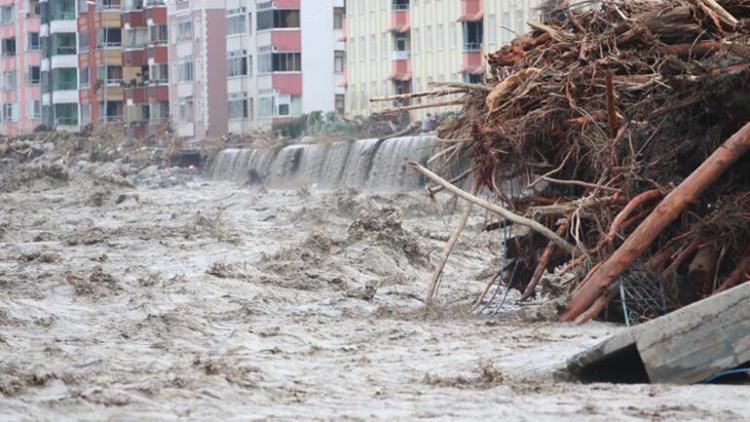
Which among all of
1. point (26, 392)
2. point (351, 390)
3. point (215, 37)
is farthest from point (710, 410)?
point (215, 37)

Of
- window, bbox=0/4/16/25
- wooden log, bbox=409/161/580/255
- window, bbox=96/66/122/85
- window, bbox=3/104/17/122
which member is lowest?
window, bbox=3/104/17/122

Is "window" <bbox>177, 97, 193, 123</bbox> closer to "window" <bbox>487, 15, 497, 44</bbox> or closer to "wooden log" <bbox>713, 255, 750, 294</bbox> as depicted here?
"window" <bbox>487, 15, 497, 44</bbox>

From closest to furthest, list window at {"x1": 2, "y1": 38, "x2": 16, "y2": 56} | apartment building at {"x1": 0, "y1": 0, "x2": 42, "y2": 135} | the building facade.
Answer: the building facade
apartment building at {"x1": 0, "y1": 0, "x2": 42, "y2": 135}
window at {"x1": 2, "y1": 38, "x2": 16, "y2": 56}

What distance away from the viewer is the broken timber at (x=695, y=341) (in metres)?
11.9

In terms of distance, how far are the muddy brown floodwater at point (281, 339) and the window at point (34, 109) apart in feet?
346

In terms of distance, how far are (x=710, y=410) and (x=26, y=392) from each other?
4.22 metres

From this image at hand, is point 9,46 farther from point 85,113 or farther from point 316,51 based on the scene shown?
point 316,51

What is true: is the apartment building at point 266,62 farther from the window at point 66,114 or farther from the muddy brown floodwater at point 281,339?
the muddy brown floodwater at point 281,339

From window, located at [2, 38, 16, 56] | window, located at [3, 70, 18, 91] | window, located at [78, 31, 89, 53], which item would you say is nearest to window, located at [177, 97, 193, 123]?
window, located at [78, 31, 89, 53]

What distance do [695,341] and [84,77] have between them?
4503 inches

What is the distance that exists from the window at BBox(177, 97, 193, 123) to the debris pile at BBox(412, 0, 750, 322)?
85.4 meters

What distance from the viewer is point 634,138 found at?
1595cm

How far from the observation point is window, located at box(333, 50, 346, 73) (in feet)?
303

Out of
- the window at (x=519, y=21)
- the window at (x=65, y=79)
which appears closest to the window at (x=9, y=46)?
the window at (x=65, y=79)
